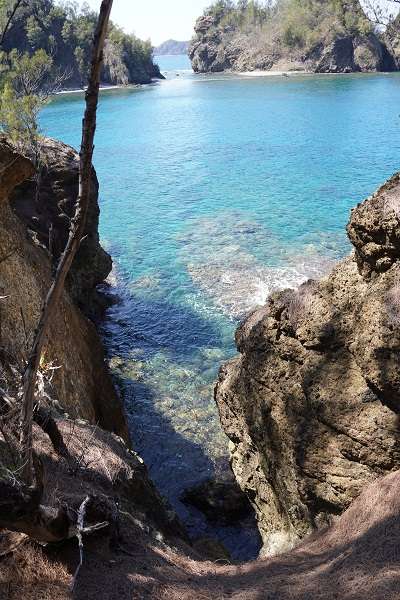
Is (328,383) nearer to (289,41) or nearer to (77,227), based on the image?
(77,227)

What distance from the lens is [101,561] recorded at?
236 inches

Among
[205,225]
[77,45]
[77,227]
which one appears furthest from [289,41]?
[77,227]

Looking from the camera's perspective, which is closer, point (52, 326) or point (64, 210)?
point (52, 326)

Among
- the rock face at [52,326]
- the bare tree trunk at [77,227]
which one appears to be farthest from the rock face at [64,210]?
the bare tree trunk at [77,227]

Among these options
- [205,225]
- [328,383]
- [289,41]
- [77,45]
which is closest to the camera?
[328,383]

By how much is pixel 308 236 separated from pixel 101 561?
2512cm

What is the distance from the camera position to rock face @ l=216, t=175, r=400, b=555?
7898 millimetres

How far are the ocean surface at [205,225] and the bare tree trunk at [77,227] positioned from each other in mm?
8105

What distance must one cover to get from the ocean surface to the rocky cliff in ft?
140

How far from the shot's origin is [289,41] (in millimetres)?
121562

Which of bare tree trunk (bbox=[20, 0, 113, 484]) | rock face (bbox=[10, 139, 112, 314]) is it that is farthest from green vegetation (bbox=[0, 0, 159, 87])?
bare tree trunk (bbox=[20, 0, 113, 484])

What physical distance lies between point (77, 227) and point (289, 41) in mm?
131996

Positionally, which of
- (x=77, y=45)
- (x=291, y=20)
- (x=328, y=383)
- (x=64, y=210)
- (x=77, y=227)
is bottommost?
(x=328, y=383)

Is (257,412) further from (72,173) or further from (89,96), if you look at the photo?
(72,173)
